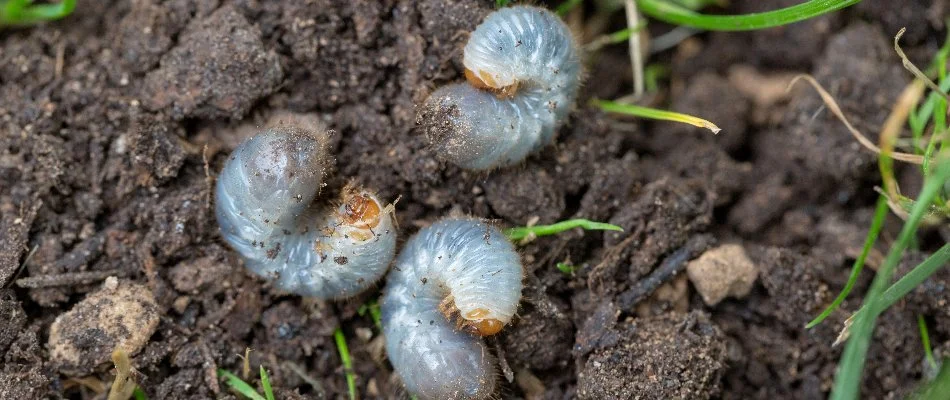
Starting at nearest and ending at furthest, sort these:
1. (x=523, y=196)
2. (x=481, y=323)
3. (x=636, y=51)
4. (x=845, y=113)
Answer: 1. (x=481, y=323)
2. (x=523, y=196)
3. (x=845, y=113)
4. (x=636, y=51)

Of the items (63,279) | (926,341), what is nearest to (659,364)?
(926,341)

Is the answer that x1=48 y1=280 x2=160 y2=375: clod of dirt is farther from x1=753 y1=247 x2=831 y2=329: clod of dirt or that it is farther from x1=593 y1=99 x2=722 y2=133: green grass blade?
x1=753 y1=247 x2=831 y2=329: clod of dirt

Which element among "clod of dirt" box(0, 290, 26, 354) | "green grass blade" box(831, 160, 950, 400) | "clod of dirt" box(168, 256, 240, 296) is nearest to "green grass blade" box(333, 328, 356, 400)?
"clod of dirt" box(168, 256, 240, 296)

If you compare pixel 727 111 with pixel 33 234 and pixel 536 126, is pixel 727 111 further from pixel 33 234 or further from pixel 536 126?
pixel 33 234

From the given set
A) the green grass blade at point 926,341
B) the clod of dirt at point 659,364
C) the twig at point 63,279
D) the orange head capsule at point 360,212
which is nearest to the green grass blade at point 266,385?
the orange head capsule at point 360,212

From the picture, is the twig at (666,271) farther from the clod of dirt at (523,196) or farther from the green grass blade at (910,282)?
the green grass blade at (910,282)

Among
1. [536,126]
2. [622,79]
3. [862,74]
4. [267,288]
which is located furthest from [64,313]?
[862,74]

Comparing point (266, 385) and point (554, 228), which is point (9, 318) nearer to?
point (266, 385)

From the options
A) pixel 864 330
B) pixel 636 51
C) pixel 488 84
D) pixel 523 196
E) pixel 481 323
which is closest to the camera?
pixel 864 330
